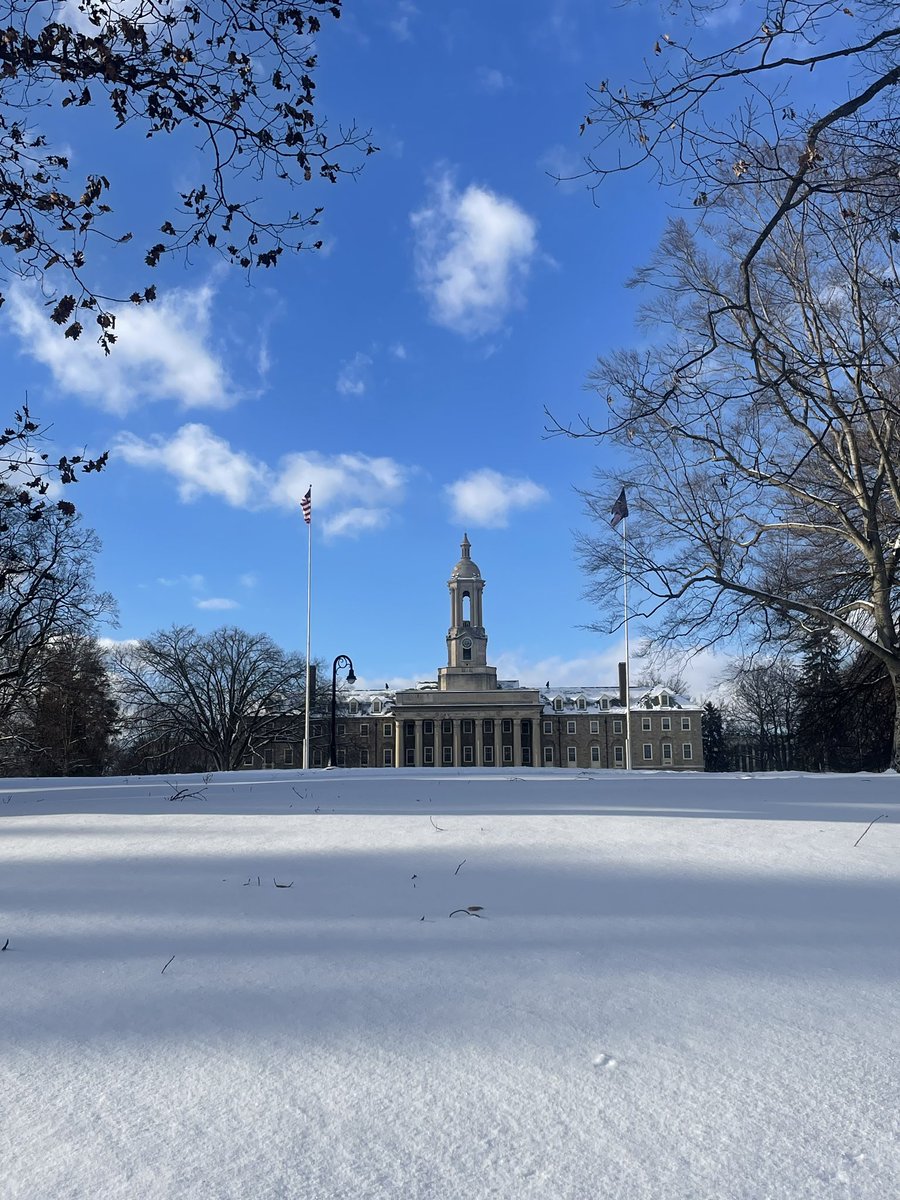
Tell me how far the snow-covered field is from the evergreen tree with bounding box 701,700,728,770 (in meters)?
89.4

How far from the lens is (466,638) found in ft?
284

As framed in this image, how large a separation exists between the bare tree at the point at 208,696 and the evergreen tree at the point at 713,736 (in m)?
51.8

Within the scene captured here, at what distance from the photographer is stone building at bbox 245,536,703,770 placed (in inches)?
3378

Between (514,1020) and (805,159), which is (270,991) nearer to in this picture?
(514,1020)

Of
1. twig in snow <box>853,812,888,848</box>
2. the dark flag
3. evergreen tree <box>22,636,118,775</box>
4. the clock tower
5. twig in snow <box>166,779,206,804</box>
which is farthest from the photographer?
the clock tower

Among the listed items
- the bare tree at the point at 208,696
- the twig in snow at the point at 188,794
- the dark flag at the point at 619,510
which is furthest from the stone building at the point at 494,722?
the twig in snow at the point at 188,794

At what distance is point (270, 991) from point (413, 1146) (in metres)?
1.08

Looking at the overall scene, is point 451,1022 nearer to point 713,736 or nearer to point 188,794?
point 188,794

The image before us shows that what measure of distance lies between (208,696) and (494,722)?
40.9 metres

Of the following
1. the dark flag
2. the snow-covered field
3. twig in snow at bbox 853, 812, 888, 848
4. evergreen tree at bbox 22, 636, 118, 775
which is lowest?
the snow-covered field

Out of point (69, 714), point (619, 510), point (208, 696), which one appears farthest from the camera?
point (208, 696)

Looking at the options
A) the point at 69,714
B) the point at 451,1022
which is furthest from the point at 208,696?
the point at 451,1022

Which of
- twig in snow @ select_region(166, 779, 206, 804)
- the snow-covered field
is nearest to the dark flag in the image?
twig in snow @ select_region(166, 779, 206, 804)

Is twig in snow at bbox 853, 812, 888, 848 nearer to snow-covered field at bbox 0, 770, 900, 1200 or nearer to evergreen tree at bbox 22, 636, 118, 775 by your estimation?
snow-covered field at bbox 0, 770, 900, 1200
